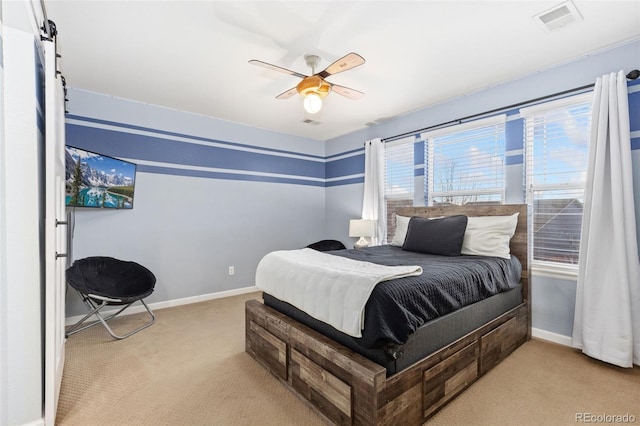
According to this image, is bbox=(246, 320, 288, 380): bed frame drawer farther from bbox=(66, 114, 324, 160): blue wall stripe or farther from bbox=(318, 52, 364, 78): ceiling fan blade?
bbox=(66, 114, 324, 160): blue wall stripe

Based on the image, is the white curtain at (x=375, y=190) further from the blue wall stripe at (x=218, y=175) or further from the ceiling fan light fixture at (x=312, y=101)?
the ceiling fan light fixture at (x=312, y=101)

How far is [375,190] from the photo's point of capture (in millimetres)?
4418

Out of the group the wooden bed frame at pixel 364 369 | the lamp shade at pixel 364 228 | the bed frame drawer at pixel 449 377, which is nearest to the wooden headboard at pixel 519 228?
the wooden bed frame at pixel 364 369

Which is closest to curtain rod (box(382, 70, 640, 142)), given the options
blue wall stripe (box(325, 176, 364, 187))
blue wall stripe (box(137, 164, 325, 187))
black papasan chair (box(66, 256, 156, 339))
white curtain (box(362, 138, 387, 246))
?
white curtain (box(362, 138, 387, 246))

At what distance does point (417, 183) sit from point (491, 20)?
6.88ft

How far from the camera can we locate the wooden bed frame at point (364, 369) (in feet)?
4.95

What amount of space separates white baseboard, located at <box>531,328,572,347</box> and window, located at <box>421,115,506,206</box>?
1.33 meters

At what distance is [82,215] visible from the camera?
130 inches

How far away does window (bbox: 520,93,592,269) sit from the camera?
2.67 meters

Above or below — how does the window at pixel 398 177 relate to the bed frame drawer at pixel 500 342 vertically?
above

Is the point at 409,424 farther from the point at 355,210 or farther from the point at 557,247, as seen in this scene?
the point at 355,210

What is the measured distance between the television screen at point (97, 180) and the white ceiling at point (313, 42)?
2.63 feet

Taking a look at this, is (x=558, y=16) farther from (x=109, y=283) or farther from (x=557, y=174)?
(x=109, y=283)

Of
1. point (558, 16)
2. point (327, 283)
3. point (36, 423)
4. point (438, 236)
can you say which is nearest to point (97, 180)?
point (36, 423)
